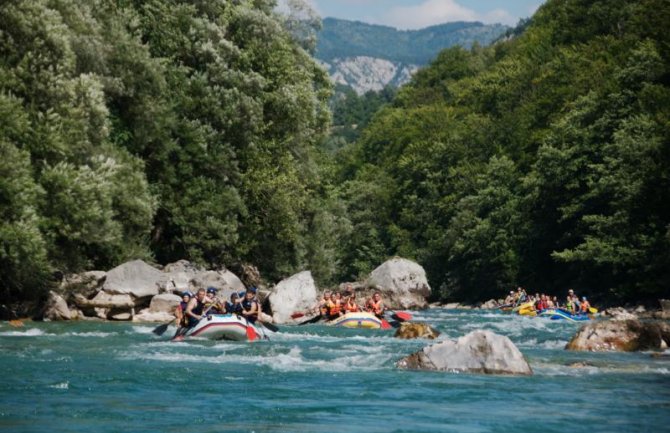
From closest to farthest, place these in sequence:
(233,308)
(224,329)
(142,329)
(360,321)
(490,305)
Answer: (224,329), (233,308), (142,329), (360,321), (490,305)

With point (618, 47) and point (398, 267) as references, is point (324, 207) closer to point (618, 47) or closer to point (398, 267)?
point (398, 267)

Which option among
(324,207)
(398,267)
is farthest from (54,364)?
(398,267)

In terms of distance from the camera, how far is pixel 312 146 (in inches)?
1937

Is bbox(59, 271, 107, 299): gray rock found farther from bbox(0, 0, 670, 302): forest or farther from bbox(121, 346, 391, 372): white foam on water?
bbox(121, 346, 391, 372): white foam on water

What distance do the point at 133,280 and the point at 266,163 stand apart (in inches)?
428

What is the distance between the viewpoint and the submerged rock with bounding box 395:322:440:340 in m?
27.9

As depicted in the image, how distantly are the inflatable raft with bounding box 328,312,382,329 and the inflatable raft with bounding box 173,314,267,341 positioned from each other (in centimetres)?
812

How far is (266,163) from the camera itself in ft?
137

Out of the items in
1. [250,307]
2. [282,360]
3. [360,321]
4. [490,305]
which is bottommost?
[490,305]

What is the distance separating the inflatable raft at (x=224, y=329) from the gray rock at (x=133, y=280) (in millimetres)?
7325

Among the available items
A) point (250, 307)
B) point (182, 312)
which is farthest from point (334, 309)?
point (182, 312)

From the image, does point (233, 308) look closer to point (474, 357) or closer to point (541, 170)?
point (474, 357)

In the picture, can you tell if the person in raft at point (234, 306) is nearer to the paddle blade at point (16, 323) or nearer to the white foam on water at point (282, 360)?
the paddle blade at point (16, 323)

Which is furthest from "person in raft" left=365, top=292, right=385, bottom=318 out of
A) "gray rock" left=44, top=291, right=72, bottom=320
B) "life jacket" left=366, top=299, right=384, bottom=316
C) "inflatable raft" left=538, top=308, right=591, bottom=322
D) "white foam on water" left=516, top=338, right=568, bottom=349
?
"inflatable raft" left=538, top=308, right=591, bottom=322
